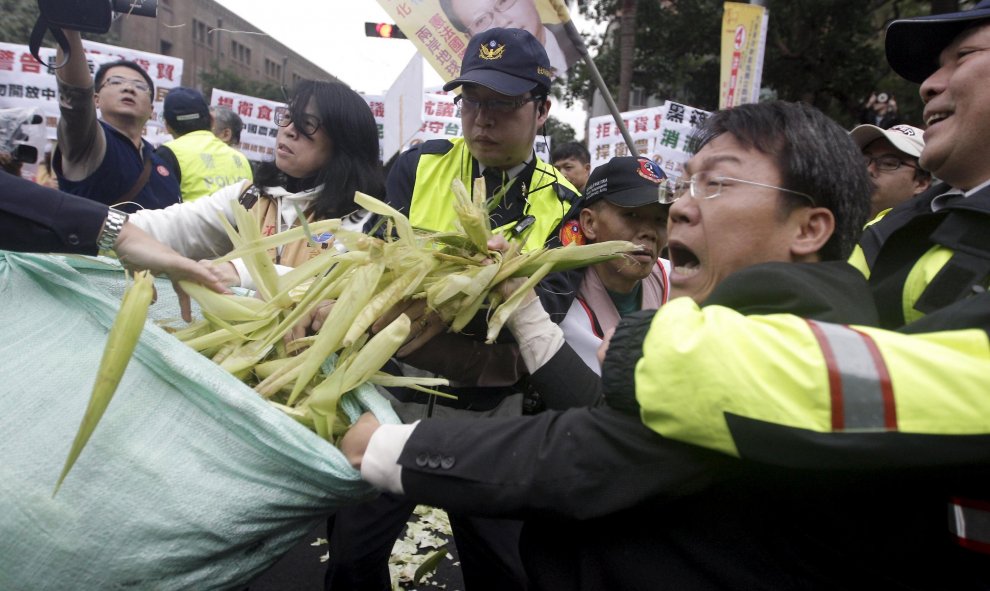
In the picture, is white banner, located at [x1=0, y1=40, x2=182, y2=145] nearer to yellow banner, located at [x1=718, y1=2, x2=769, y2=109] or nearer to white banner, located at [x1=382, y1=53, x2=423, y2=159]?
white banner, located at [x1=382, y1=53, x2=423, y2=159]

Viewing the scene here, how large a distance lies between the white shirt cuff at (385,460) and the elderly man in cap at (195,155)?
363 cm

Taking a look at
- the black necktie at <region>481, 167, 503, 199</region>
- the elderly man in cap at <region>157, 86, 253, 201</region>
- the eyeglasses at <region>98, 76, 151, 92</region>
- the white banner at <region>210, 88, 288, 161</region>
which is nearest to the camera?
the black necktie at <region>481, 167, 503, 199</region>

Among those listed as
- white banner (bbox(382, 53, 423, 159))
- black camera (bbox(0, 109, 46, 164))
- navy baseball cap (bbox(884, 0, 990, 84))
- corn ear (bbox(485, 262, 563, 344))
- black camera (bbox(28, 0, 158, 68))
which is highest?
white banner (bbox(382, 53, 423, 159))

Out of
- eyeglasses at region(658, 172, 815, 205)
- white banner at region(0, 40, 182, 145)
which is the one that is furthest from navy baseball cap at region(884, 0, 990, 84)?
white banner at region(0, 40, 182, 145)

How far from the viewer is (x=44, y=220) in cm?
154

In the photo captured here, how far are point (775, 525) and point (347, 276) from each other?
3.36ft

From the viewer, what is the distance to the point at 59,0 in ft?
6.53

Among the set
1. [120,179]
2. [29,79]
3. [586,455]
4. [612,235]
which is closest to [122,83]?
[120,179]

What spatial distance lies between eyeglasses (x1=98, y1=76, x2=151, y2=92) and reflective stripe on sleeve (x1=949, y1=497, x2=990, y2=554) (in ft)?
13.2

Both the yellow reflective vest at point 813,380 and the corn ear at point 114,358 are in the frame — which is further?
the corn ear at point 114,358

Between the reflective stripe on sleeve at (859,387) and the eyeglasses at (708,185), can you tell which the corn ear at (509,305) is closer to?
the eyeglasses at (708,185)

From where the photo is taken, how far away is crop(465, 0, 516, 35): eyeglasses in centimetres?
368

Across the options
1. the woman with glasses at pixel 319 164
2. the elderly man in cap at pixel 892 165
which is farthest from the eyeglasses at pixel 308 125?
the elderly man in cap at pixel 892 165

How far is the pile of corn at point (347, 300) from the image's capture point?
1.44 metres
